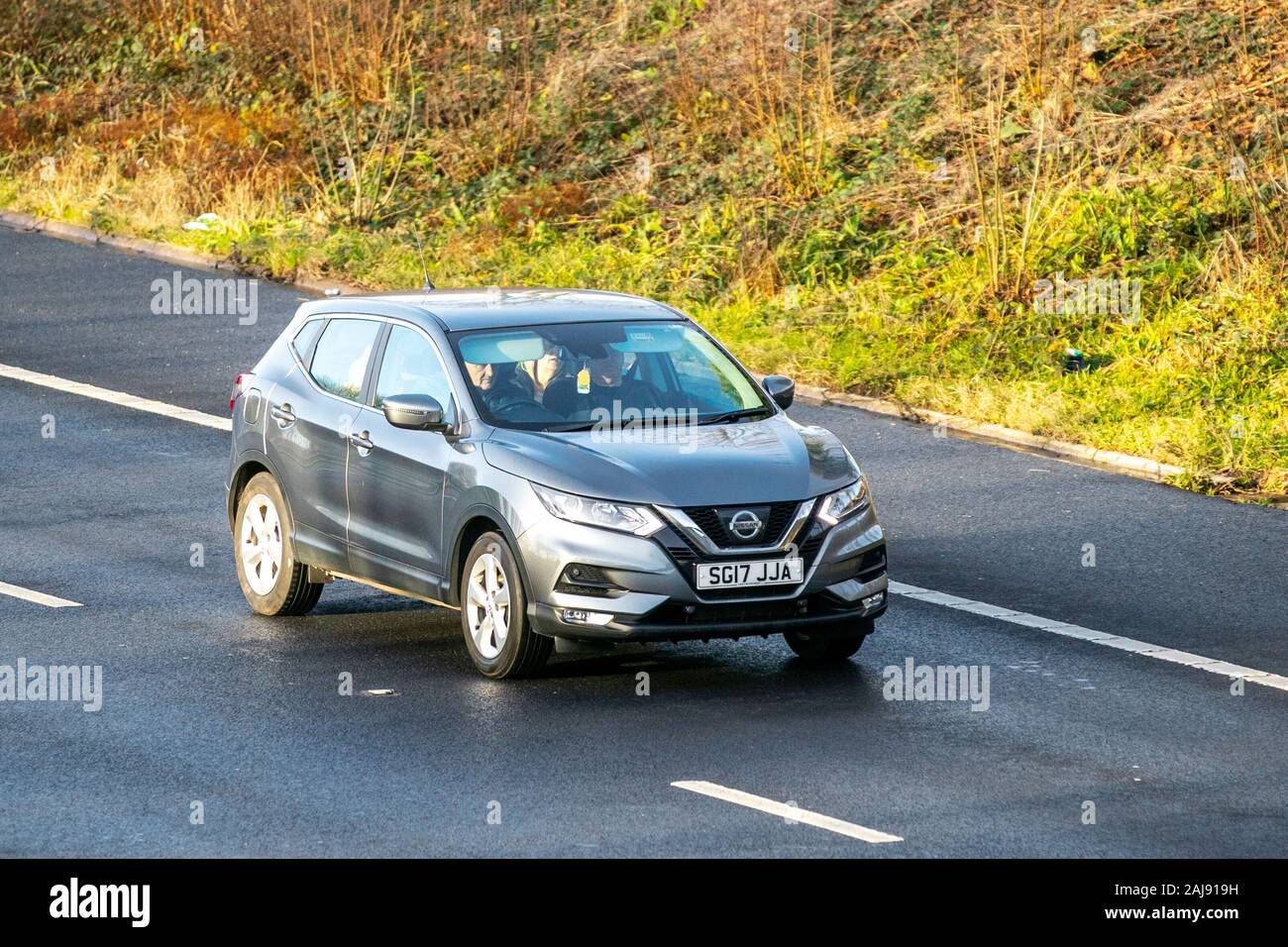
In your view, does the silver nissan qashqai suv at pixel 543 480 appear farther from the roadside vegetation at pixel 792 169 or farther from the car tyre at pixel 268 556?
the roadside vegetation at pixel 792 169

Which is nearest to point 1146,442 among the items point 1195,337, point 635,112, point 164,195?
point 1195,337

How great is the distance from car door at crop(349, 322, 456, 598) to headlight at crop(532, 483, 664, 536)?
34.5 inches

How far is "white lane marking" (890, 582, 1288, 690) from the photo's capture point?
11633 millimetres

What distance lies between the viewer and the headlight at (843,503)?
1114 centimetres

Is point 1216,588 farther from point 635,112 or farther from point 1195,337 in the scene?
point 635,112

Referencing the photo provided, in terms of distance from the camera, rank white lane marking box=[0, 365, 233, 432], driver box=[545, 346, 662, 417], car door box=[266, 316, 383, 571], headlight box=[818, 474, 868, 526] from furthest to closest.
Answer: white lane marking box=[0, 365, 233, 432]
car door box=[266, 316, 383, 571]
driver box=[545, 346, 662, 417]
headlight box=[818, 474, 868, 526]

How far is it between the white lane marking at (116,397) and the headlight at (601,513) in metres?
7.98

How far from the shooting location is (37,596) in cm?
1331

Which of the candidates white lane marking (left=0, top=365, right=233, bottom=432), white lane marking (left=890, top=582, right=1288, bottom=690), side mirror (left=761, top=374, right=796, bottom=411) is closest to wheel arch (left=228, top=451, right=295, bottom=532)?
side mirror (left=761, top=374, right=796, bottom=411)

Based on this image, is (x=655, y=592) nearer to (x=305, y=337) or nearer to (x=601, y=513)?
(x=601, y=513)

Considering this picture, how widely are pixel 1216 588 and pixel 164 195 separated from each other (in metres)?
17.0

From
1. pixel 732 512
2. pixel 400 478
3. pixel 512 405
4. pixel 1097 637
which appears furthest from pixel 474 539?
pixel 1097 637

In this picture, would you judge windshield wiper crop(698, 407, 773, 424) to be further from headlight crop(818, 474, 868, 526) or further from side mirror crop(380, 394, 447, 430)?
side mirror crop(380, 394, 447, 430)

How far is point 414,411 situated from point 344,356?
1.39 meters
